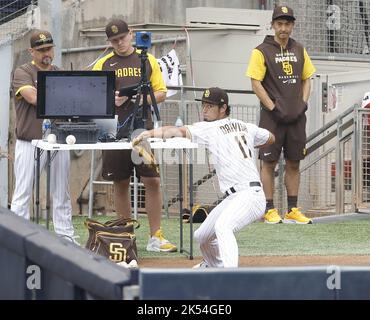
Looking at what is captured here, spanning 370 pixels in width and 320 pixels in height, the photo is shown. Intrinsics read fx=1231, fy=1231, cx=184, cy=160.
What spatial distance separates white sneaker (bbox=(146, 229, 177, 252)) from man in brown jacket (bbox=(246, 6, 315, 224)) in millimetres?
2306

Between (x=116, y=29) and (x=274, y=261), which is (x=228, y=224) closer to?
(x=274, y=261)

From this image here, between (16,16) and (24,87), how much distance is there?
586 centimetres

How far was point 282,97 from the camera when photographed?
13664 millimetres

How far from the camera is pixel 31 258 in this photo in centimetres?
625

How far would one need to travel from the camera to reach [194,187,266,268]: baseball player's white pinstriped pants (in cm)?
975

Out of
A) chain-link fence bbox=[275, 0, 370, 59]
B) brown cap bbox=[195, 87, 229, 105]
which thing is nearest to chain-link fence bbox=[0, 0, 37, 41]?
chain-link fence bbox=[275, 0, 370, 59]

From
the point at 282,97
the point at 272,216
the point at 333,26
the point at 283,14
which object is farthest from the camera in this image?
the point at 333,26

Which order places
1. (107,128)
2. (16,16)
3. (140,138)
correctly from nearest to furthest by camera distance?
(140,138) < (107,128) < (16,16)

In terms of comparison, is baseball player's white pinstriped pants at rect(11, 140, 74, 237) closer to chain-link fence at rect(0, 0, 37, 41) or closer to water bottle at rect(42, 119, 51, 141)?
water bottle at rect(42, 119, 51, 141)

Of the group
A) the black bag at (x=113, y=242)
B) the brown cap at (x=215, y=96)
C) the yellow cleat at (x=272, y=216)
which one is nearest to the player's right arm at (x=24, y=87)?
the black bag at (x=113, y=242)

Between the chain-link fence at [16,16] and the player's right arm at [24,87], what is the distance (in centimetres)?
453

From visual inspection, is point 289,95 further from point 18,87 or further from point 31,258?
point 31,258

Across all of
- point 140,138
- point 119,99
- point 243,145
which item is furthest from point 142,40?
point 243,145
